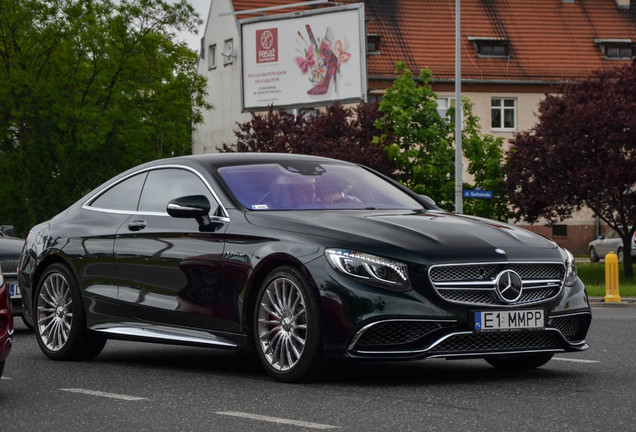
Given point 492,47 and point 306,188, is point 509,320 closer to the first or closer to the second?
point 306,188

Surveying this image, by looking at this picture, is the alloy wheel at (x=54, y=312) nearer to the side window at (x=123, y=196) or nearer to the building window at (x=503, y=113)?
the side window at (x=123, y=196)

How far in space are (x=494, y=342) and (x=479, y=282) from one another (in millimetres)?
391

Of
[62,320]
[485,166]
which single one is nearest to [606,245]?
[485,166]

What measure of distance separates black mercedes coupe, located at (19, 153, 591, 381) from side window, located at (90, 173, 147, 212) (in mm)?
14

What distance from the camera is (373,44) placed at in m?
60.1

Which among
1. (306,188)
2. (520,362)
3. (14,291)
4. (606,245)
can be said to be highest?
(306,188)

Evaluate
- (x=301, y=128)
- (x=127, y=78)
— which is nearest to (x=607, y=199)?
(x=301, y=128)

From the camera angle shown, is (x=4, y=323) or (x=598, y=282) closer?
(x=4, y=323)

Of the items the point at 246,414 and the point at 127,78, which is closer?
the point at 246,414

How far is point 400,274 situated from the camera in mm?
8141

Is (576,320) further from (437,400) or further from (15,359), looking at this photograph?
(15,359)

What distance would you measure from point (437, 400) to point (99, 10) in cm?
4150

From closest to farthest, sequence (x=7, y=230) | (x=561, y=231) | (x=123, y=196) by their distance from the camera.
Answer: (x=123, y=196) → (x=7, y=230) → (x=561, y=231)

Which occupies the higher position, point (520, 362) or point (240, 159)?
point (240, 159)
